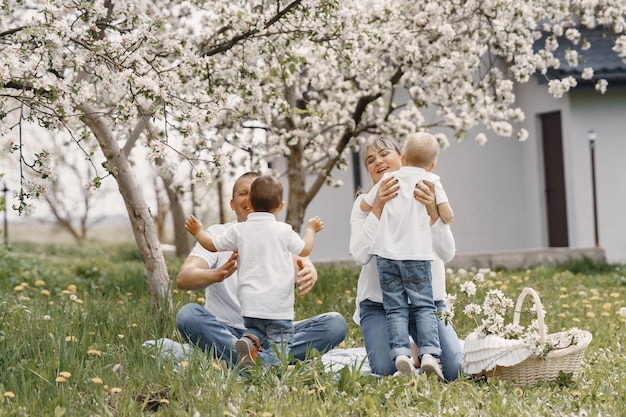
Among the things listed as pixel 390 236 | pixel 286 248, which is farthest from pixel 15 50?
pixel 390 236

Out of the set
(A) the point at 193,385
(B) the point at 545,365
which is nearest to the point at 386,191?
(B) the point at 545,365

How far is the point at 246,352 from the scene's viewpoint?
4.84 meters

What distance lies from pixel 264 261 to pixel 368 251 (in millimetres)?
658

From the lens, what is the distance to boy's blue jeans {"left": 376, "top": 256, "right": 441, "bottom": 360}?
5055mm

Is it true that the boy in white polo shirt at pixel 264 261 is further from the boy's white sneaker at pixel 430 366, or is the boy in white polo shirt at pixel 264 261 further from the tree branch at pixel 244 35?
the tree branch at pixel 244 35

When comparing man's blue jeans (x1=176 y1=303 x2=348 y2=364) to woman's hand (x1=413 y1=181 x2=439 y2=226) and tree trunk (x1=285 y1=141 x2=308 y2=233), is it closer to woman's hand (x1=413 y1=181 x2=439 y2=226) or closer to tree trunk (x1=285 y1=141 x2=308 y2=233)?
woman's hand (x1=413 y1=181 x2=439 y2=226)

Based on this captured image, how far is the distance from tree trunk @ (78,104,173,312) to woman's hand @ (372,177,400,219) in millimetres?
2022

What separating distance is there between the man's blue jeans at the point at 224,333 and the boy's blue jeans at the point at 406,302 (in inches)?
16.4

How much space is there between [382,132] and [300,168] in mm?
1067

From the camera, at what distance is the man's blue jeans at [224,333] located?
200 inches

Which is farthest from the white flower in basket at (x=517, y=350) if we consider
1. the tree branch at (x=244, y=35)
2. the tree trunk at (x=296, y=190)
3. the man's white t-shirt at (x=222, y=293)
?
the tree trunk at (x=296, y=190)

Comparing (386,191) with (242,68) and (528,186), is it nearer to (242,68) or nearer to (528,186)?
(242,68)

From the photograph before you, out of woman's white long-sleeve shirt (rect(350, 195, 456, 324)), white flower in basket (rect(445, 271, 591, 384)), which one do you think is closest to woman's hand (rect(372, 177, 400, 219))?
woman's white long-sleeve shirt (rect(350, 195, 456, 324))

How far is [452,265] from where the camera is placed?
12.0m
